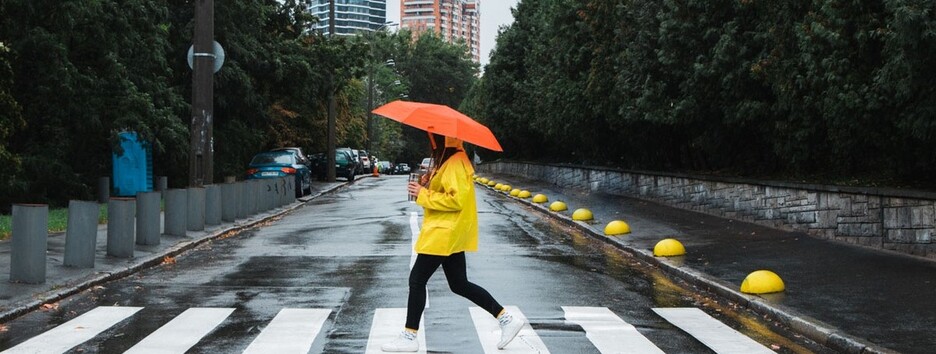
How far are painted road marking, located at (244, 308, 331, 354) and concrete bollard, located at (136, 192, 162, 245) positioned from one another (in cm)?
625

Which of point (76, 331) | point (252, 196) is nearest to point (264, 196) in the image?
point (252, 196)

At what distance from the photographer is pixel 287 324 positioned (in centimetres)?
922

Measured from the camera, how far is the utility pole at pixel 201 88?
66.1ft

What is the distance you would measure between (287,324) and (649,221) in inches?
526

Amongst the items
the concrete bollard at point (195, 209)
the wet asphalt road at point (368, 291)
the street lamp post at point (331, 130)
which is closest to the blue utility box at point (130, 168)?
the concrete bollard at point (195, 209)

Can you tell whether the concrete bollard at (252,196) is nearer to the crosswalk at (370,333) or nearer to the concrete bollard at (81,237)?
the concrete bollard at (81,237)

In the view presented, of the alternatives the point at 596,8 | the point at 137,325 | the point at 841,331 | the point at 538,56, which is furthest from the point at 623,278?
the point at 538,56

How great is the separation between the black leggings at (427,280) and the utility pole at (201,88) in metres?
13.0

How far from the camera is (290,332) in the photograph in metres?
8.80

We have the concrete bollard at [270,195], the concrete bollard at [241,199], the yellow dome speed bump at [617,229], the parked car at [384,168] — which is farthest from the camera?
the parked car at [384,168]

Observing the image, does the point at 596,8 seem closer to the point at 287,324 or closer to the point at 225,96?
A: the point at 225,96

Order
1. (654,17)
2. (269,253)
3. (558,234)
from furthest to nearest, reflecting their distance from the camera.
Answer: (654,17) < (558,234) < (269,253)

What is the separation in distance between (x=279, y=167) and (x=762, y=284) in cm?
2313

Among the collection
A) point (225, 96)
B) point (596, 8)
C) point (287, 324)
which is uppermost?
point (596, 8)
